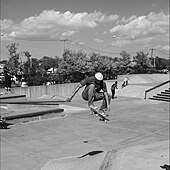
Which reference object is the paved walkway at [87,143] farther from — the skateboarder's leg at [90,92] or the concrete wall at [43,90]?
the concrete wall at [43,90]

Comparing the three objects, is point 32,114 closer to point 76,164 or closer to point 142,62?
point 76,164

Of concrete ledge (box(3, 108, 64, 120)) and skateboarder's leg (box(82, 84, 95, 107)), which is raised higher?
skateboarder's leg (box(82, 84, 95, 107))

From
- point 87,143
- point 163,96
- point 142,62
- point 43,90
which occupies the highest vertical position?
point 142,62

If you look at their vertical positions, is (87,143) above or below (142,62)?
below

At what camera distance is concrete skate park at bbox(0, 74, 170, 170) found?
7.94 metres

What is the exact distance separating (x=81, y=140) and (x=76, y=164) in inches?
129

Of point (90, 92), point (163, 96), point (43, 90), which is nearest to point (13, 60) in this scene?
point (43, 90)

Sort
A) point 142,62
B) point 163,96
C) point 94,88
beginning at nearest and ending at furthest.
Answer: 1. point 94,88
2. point 163,96
3. point 142,62

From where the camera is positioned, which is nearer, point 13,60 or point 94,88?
point 94,88

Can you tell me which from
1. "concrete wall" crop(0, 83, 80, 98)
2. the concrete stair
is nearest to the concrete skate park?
the concrete stair

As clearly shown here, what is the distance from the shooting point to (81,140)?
1130 centimetres

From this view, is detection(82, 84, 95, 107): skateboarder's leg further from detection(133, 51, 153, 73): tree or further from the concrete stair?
detection(133, 51, 153, 73): tree

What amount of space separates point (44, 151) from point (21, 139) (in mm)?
2244

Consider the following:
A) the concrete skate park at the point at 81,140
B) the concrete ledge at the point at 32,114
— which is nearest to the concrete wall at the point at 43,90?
the concrete skate park at the point at 81,140
